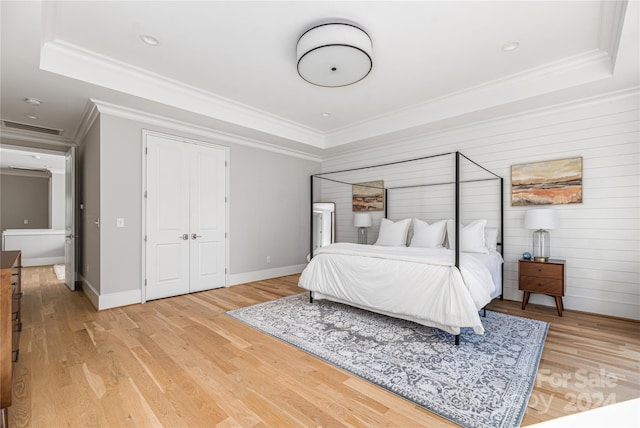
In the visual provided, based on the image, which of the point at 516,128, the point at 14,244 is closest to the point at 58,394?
the point at 516,128

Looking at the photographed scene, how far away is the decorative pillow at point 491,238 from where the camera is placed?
3.93 meters

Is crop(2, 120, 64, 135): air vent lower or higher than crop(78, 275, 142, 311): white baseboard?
higher

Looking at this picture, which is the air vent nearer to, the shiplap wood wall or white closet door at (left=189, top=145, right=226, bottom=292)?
white closet door at (left=189, top=145, right=226, bottom=292)

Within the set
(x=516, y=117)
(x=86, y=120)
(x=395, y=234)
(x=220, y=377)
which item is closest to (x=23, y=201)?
(x=86, y=120)

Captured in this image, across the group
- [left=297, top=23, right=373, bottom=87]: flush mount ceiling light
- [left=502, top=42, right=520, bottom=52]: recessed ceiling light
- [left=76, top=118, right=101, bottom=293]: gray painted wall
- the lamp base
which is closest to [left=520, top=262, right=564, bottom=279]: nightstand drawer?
[left=502, top=42, right=520, bottom=52]: recessed ceiling light

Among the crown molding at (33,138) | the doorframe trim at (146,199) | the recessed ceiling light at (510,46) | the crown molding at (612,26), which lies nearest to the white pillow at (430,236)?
the recessed ceiling light at (510,46)

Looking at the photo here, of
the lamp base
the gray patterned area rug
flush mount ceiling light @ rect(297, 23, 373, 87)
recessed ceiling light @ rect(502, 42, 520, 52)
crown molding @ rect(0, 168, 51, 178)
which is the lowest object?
the gray patterned area rug

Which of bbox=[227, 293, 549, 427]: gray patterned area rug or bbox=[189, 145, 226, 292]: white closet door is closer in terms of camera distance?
bbox=[227, 293, 549, 427]: gray patterned area rug

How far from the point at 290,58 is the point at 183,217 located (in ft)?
9.02

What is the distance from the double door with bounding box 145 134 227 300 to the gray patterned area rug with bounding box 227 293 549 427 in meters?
1.35

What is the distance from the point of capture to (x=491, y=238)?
157 inches

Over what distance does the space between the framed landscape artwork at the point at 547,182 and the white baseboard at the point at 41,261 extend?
9.88m

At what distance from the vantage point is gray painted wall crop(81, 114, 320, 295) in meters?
3.73

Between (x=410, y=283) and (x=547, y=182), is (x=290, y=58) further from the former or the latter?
(x=547, y=182)
